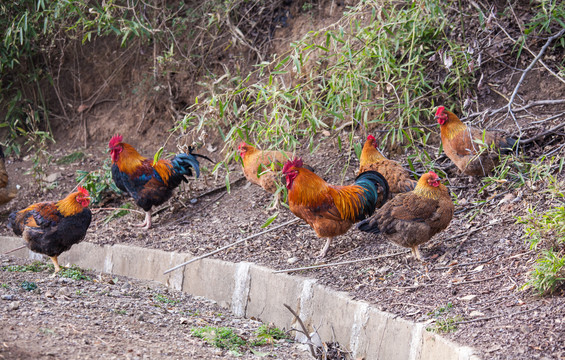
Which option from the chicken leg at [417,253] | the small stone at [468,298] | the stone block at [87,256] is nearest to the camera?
the small stone at [468,298]

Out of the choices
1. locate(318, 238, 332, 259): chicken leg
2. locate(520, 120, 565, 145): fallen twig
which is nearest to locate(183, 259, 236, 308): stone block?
locate(318, 238, 332, 259): chicken leg

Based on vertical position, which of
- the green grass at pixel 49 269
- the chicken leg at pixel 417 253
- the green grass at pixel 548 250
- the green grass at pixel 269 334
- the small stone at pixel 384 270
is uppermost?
the green grass at pixel 548 250

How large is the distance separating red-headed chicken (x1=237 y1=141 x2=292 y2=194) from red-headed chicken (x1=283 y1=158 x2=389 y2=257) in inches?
34.0

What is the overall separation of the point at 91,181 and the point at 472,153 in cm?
533

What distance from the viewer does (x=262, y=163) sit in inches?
259

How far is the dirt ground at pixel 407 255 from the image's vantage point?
339cm

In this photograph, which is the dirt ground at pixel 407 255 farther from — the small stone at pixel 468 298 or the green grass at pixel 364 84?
the green grass at pixel 364 84

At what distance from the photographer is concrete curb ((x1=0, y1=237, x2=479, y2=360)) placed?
362cm

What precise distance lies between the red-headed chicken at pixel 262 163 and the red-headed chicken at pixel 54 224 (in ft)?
6.29

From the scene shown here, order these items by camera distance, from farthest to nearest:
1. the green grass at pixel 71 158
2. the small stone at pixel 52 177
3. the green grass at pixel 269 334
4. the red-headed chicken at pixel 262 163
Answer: the green grass at pixel 71 158 < the small stone at pixel 52 177 < the red-headed chicken at pixel 262 163 < the green grass at pixel 269 334

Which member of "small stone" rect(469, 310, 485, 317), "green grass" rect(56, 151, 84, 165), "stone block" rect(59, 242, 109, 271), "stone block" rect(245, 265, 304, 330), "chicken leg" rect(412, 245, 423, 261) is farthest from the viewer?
"green grass" rect(56, 151, 84, 165)

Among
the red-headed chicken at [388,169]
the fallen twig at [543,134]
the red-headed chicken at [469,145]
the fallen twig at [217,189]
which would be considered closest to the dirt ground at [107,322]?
the red-headed chicken at [388,169]

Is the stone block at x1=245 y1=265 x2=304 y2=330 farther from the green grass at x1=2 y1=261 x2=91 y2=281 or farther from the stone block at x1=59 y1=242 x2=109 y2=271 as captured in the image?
the stone block at x1=59 y1=242 x2=109 y2=271

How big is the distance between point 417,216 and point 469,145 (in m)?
1.52
